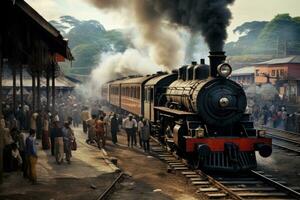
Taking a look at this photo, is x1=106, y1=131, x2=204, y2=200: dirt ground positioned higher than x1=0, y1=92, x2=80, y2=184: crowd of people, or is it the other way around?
x1=0, y1=92, x2=80, y2=184: crowd of people

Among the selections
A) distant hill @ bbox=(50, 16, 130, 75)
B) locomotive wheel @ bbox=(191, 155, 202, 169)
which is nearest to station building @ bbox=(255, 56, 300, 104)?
locomotive wheel @ bbox=(191, 155, 202, 169)

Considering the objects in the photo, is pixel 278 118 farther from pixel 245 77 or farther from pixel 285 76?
pixel 245 77

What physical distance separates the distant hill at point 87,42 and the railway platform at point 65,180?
61.7 meters

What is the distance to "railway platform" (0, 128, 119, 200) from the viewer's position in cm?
833

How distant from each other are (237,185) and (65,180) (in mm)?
4198

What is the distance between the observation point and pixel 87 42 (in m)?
101

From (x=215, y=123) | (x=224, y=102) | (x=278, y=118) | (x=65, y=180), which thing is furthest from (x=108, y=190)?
(x=278, y=118)

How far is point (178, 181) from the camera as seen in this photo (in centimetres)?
1015

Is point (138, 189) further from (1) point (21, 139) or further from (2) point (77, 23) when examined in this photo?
(2) point (77, 23)

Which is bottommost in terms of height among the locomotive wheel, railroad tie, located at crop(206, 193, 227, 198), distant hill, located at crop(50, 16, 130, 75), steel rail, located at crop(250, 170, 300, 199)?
railroad tie, located at crop(206, 193, 227, 198)

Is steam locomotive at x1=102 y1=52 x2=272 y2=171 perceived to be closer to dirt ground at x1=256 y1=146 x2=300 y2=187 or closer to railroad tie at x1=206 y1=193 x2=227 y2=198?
dirt ground at x1=256 y1=146 x2=300 y2=187

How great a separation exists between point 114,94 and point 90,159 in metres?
18.7

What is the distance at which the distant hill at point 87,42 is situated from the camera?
82.6m

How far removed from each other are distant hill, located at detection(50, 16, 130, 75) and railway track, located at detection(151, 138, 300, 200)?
A: 63634 millimetres
